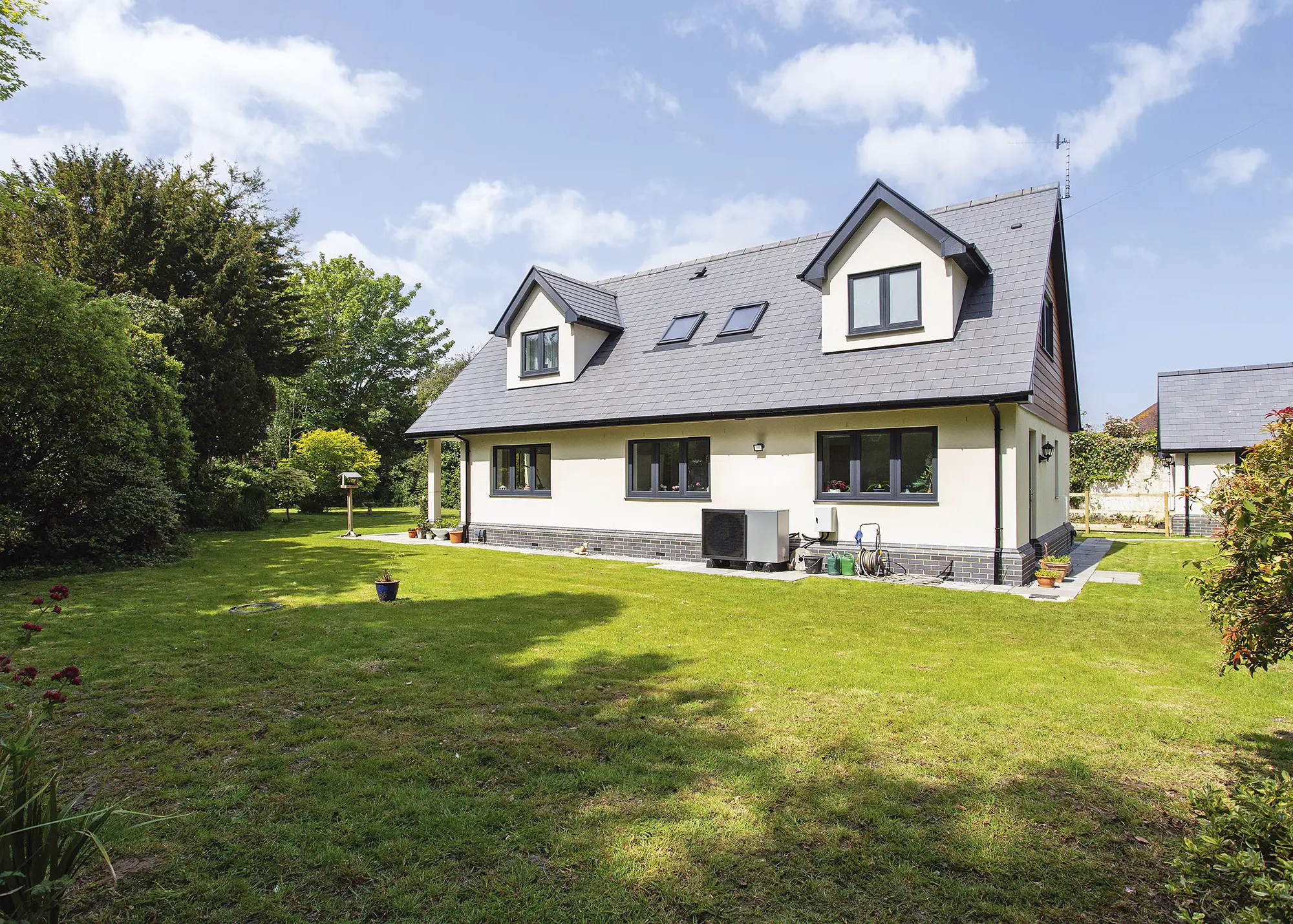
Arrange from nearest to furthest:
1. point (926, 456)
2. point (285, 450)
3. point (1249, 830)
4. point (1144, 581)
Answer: point (1249, 830), point (1144, 581), point (926, 456), point (285, 450)

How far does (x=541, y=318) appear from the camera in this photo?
57.6ft

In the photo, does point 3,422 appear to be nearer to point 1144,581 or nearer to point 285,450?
point 1144,581

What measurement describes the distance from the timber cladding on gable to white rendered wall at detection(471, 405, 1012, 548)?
6.16 ft

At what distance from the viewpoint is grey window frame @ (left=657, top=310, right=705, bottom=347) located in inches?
634

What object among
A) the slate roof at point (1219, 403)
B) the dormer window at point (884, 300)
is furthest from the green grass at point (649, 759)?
the slate roof at point (1219, 403)

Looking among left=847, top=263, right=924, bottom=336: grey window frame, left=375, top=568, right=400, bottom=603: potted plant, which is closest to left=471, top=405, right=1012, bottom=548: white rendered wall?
left=847, top=263, right=924, bottom=336: grey window frame

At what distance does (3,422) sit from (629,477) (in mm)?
11798

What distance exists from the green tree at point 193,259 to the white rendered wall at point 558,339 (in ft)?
33.4

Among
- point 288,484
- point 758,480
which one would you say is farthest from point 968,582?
point 288,484

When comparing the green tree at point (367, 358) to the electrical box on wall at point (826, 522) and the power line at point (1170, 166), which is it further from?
the power line at point (1170, 166)

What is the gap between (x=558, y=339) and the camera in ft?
57.0

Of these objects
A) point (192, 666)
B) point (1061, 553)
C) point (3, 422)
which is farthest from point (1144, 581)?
point (3, 422)

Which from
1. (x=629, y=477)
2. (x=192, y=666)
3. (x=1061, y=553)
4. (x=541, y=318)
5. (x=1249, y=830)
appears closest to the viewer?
(x=1249, y=830)

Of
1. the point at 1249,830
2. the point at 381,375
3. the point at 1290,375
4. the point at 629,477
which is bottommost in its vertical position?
the point at 1249,830
